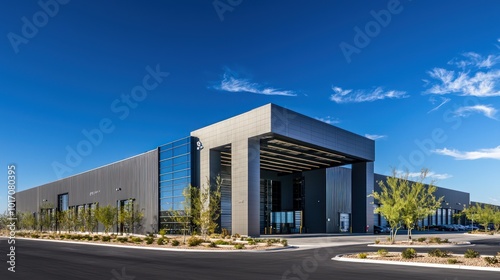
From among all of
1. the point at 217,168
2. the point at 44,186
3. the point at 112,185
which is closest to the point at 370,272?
the point at 217,168

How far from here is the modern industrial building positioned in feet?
135

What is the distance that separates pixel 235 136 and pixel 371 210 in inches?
982

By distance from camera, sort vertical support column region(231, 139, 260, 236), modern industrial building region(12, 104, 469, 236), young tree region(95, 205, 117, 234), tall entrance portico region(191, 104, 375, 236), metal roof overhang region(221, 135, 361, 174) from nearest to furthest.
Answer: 1. vertical support column region(231, 139, 260, 236)
2. tall entrance portico region(191, 104, 375, 236)
3. modern industrial building region(12, 104, 469, 236)
4. metal roof overhang region(221, 135, 361, 174)
5. young tree region(95, 205, 117, 234)

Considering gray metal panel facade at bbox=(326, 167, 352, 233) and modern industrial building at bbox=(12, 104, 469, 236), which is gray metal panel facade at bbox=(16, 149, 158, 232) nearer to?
modern industrial building at bbox=(12, 104, 469, 236)

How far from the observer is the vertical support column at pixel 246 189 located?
40125mm

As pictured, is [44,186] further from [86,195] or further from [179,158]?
Answer: [179,158]

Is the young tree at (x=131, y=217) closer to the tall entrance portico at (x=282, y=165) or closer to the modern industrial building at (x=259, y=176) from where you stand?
the modern industrial building at (x=259, y=176)

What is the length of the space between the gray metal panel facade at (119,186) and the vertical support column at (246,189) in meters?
14.1

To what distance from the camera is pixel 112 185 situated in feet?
206

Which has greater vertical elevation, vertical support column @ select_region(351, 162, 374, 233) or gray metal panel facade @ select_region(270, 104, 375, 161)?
gray metal panel facade @ select_region(270, 104, 375, 161)

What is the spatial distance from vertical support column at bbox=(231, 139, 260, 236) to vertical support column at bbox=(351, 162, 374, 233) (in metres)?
20.5

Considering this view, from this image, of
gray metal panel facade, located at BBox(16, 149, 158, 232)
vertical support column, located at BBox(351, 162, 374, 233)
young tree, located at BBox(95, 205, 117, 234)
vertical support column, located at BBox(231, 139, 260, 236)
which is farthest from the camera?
vertical support column, located at BBox(351, 162, 374, 233)

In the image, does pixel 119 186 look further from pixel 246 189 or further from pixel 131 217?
pixel 246 189

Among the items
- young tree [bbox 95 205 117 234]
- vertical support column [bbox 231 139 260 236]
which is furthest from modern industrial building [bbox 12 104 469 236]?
young tree [bbox 95 205 117 234]
